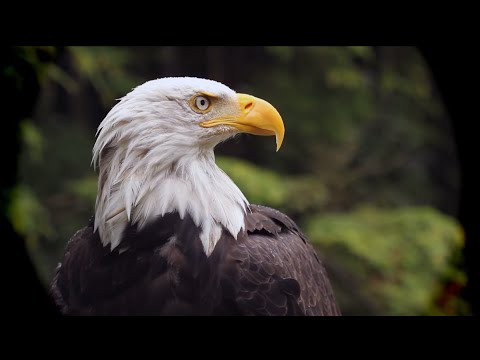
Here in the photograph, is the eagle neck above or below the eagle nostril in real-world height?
below

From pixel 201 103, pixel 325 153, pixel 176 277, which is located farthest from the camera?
pixel 325 153

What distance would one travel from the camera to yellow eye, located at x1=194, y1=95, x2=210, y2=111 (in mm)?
2656

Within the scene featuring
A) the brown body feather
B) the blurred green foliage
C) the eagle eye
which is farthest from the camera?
the blurred green foliage

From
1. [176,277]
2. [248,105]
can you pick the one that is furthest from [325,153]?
[176,277]

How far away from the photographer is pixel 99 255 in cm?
262

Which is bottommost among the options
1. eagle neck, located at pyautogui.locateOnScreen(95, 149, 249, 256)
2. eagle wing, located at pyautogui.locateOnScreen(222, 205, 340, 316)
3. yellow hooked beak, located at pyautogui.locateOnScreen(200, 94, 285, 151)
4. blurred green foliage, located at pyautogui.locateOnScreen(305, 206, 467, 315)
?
blurred green foliage, located at pyautogui.locateOnScreen(305, 206, 467, 315)

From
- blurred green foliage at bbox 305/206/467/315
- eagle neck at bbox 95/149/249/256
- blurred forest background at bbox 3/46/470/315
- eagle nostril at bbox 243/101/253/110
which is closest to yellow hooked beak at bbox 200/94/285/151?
eagle nostril at bbox 243/101/253/110

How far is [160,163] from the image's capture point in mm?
2607

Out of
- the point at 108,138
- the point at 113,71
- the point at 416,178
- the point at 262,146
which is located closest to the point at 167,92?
the point at 108,138

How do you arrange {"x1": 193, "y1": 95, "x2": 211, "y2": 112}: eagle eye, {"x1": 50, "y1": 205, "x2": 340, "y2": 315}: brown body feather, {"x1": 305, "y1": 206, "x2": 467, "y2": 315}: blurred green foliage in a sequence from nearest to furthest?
{"x1": 50, "y1": 205, "x2": 340, "y2": 315}: brown body feather, {"x1": 193, "y1": 95, "x2": 211, "y2": 112}: eagle eye, {"x1": 305, "y1": 206, "x2": 467, "y2": 315}: blurred green foliage

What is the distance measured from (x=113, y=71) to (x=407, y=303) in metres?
4.31

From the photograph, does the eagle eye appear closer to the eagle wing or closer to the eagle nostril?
the eagle nostril

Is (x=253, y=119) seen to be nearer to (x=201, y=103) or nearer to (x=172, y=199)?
(x=201, y=103)

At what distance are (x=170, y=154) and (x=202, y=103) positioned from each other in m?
0.29
